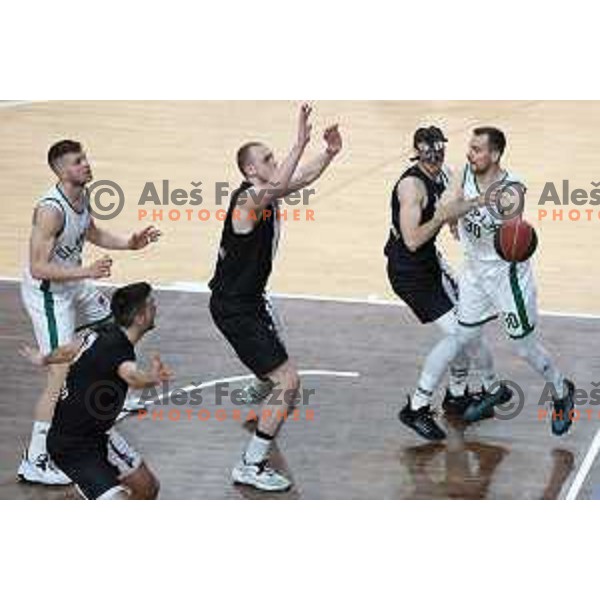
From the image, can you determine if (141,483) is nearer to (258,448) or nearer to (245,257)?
(258,448)

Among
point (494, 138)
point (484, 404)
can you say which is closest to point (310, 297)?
point (484, 404)

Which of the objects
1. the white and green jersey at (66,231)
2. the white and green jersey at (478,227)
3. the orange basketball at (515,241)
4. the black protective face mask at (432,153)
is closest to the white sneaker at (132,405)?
the white and green jersey at (66,231)

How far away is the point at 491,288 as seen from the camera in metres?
11.9

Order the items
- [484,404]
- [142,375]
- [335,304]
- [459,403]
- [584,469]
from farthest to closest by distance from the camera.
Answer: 1. [335,304]
2. [459,403]
3. [484,404]
4. [584,469]
5. [142,375]

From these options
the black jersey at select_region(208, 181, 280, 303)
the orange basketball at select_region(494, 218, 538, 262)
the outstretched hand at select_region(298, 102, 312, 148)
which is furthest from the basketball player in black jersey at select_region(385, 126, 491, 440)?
the black jersey at select_region(208, 181, 280, 303)

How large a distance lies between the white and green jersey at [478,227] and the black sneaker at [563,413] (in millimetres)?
976

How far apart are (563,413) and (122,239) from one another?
3.03 m

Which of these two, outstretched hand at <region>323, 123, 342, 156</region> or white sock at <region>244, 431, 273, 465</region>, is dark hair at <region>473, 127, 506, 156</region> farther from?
white sock at <region>244, 431, 273, 465</region>

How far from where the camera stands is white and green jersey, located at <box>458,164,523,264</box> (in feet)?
38.7

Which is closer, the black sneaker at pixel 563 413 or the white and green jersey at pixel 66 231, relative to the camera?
the white and green jersey at pixel 66 231

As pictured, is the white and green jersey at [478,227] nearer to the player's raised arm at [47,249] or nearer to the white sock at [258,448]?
the white sock at [258,448]

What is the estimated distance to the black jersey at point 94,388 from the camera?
10.2 metres

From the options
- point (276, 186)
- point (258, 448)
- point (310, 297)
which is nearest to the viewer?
point (276, 186)

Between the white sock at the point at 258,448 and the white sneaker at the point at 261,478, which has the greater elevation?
the white sock at the point at 258,448
